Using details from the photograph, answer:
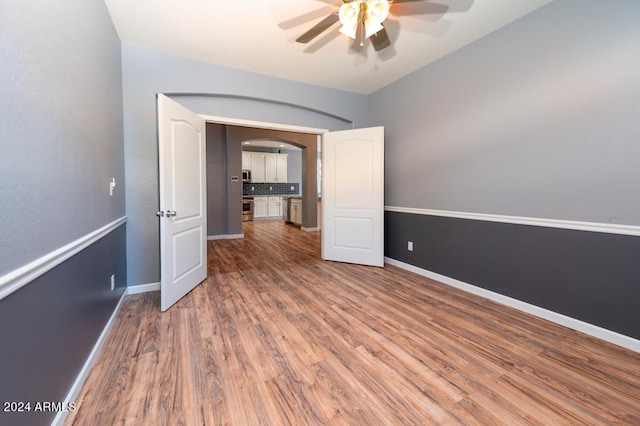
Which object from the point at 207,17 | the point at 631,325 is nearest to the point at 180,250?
the point at 207,17

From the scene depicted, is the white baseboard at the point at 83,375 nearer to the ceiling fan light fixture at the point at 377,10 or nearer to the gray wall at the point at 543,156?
the ceiling fan light fixture at the point at 377,10

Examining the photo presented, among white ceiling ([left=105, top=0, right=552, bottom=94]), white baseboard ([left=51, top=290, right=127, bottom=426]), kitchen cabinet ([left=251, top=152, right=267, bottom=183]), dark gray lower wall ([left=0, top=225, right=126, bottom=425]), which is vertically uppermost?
white ceiling ([left=105, top=0, right=552, bottom=94])

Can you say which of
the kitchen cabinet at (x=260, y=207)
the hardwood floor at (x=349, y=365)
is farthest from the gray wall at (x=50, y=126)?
the kitchen cabinet at (x=260, y=207)

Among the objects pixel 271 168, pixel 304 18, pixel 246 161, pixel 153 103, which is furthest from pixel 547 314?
pixel 246 161

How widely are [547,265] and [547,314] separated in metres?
0.42

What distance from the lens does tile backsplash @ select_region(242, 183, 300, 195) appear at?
926 cm

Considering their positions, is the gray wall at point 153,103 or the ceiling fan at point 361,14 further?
the gray wall at point 153,103

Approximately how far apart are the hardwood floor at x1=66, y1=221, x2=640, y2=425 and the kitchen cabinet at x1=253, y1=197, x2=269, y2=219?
6.30 m

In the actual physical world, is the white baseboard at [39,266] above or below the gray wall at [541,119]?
below

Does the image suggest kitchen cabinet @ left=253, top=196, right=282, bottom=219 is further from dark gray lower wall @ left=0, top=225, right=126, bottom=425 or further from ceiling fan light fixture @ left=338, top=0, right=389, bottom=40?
ceiling fan light fixture @ left=338, top=0, right=389, bottom=40

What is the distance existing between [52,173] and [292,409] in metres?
1.61

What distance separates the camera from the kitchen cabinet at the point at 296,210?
7566mm

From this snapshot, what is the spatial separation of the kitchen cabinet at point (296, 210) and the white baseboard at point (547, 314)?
15.4 ft

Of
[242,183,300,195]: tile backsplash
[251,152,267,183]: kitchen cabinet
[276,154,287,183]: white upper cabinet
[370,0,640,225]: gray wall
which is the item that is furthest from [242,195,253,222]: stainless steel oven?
[370,0,640,225]: gray wall
